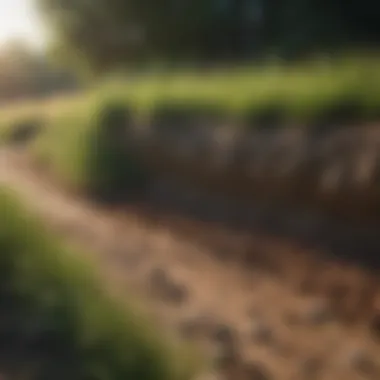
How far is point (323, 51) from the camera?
0.70 meters

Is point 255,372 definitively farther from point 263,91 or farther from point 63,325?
point 263,91

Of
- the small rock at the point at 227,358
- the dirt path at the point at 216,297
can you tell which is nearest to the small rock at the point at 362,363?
the dirt path at the point at 216,297

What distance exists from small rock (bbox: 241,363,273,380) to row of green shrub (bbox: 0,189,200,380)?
0.06 metres

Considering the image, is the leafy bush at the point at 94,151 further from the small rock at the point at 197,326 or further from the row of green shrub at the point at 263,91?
the small rock at the point at 197,326

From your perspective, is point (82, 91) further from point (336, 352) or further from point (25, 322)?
point (336, 352)

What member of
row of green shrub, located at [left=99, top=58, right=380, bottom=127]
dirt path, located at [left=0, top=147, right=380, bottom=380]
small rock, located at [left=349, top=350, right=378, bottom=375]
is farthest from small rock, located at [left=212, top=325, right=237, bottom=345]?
row of green shrub, located at [left=99, top=58, right=380, bottom=127]

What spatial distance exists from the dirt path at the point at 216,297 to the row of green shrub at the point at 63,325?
3cm

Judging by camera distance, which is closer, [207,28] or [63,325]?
[63,325]

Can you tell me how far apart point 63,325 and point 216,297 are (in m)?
0.16

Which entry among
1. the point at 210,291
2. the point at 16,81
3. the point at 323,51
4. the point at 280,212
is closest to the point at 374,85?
the point at 323,51

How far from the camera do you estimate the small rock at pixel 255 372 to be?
0.59 meters

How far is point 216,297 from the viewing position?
2.13 feet

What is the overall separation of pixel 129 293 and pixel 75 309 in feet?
0.19

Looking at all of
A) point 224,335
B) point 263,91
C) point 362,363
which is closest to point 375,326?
point 362,363
